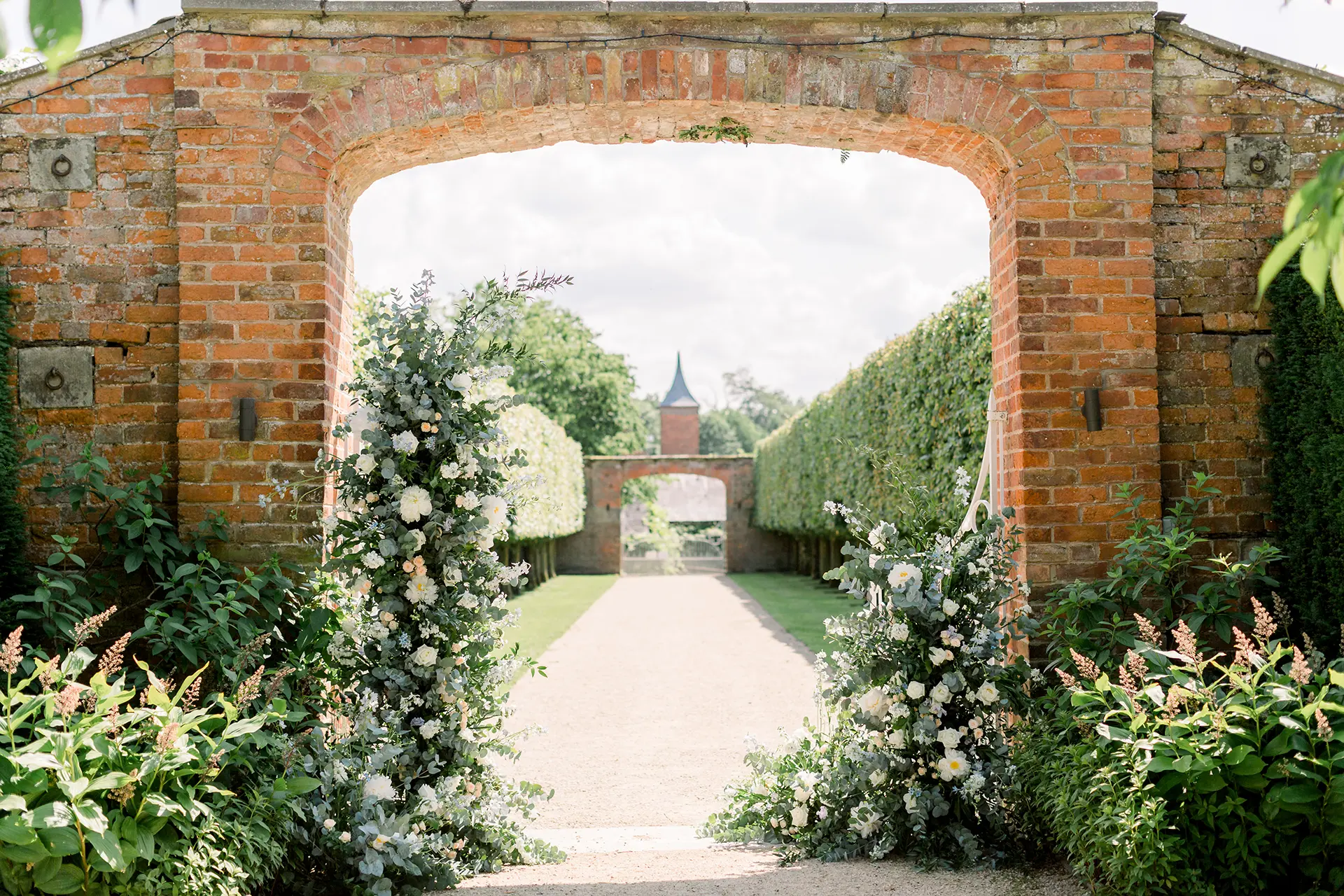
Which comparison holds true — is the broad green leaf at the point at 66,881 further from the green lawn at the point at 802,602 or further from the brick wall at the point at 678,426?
the brick wall at the point at 678,426

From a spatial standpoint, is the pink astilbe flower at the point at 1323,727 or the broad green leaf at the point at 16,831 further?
the pink astilbe flower at the point at 1323,727

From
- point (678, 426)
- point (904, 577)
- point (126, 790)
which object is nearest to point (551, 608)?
point (904, 577)

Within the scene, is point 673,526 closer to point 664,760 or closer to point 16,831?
point 664,760

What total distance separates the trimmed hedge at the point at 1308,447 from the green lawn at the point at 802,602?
3.91 m

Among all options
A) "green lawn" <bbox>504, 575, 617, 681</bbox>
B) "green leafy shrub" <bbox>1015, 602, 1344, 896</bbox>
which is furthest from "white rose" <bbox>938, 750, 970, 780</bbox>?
"green lawn" <bbox>504, 575, 617, 681</bbox>

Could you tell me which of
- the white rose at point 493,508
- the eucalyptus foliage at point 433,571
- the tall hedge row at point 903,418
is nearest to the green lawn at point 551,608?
the eucalyptus foliage at point 433,571

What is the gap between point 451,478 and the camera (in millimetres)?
3887

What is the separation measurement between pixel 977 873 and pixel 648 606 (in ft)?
42.2

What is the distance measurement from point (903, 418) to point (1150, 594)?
656 centimetres

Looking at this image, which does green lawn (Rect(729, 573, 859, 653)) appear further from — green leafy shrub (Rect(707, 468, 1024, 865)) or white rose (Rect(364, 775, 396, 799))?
white rose (Rect(364, 775, 396, 799))

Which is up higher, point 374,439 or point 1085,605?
point 374,439

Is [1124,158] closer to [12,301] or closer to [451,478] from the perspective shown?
[451,478]

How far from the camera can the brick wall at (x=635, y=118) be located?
13.4 ft

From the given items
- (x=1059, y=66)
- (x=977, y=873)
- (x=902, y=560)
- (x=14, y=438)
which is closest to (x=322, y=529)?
(x=14, y=438)
